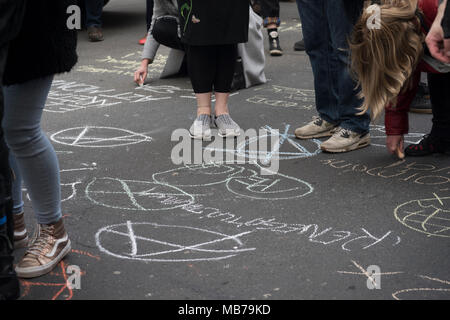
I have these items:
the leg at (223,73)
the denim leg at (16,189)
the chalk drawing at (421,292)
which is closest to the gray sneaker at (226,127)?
the leg at (223,73)

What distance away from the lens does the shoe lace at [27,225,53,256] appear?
2369 millimetres

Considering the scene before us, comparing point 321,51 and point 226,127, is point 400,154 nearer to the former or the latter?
point 321,51

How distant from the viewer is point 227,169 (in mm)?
3424

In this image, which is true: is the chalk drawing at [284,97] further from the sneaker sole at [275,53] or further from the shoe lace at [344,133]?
the sneaker sole at [275,53]

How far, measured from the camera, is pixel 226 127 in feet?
13.2

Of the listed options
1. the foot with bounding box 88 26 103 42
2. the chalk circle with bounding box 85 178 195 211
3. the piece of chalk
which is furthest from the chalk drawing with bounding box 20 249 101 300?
the foot with bounding box 88 26 103 42

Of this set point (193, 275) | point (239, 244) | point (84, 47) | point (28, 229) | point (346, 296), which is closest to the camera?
point (346, 296)

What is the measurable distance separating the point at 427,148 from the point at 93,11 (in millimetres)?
5032

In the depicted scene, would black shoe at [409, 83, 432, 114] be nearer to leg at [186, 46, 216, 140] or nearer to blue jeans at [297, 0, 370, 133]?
blue jeans at [297, 0, 370, 133]

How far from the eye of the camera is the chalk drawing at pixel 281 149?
363cm

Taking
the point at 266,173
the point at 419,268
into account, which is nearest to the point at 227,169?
the point at 266,173

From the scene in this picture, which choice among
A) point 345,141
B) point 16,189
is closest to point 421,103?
point 345,141
